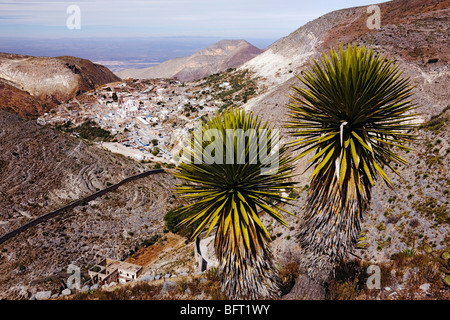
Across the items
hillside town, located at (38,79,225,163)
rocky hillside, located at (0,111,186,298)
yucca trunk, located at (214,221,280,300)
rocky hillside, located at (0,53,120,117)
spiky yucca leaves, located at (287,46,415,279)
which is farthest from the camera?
rocky hillside, located at (0,53,120,117)

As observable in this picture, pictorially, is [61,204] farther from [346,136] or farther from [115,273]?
[346,136]

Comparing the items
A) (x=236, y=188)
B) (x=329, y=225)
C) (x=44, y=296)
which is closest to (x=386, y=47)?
(x=329, y=225)

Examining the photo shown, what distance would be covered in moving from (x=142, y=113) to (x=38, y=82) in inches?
2513

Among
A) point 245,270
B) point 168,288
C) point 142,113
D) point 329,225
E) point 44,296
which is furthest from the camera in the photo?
point 142,113

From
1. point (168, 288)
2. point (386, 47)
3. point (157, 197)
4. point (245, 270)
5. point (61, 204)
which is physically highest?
point (386, 47)

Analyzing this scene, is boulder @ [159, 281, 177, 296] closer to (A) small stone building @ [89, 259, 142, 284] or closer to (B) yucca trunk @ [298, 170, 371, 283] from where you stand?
(B) yucca trunk @ [298, 170, 371, 283]

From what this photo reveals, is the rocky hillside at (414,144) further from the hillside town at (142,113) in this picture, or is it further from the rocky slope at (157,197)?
the hillside town at (142,113)

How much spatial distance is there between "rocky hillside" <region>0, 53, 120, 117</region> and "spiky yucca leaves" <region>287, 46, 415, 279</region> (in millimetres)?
108770

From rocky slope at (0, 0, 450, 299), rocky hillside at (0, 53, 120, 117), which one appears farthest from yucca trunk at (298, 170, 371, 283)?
rocky hillside at (0, 53, 120, 117)

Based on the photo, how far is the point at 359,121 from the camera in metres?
6.46

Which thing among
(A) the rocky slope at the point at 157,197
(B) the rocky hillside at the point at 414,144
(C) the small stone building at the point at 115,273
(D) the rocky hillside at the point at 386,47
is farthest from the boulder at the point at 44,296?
(D) the rocky hillside at the point at 386,47

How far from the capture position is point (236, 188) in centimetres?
717

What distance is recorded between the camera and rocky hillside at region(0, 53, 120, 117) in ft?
314

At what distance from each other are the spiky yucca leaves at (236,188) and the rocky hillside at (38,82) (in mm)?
106906
